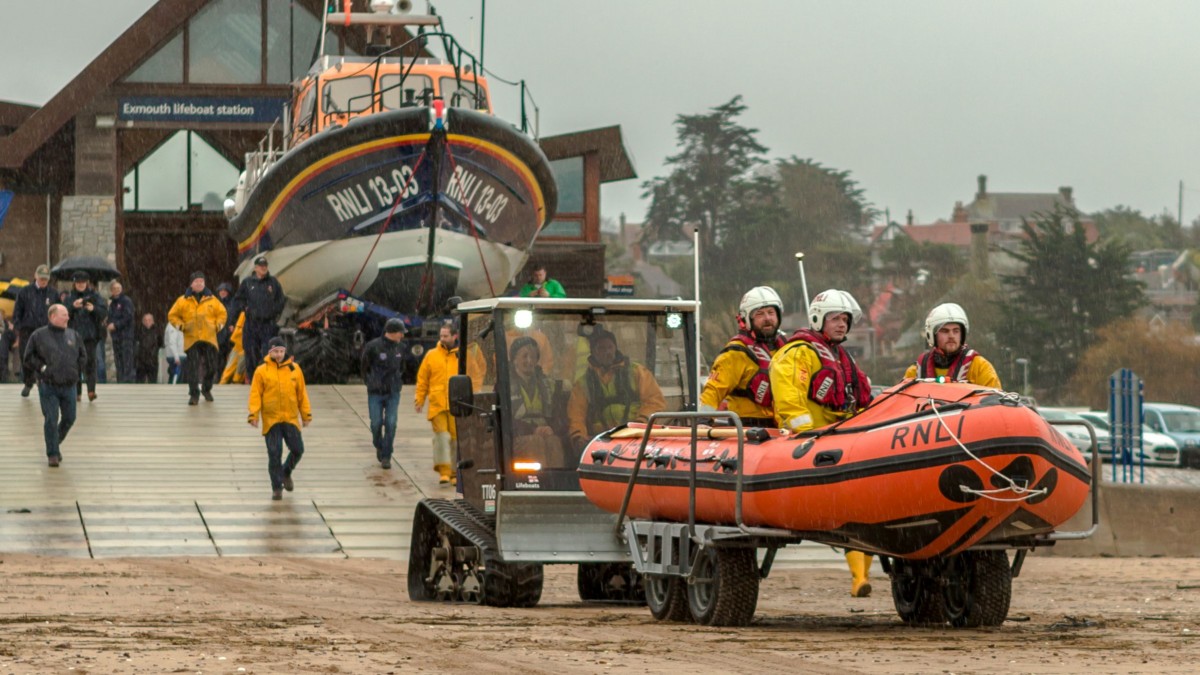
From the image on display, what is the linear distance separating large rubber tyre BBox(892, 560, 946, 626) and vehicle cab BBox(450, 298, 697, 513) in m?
1.98

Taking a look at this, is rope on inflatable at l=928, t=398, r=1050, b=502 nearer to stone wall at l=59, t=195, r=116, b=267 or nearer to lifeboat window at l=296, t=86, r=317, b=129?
lifeboat window at l=296, t=86, r=317, b=129

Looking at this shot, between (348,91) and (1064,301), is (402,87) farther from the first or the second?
(1064,301)

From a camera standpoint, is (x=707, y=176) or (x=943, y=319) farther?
(x=707, y=176)

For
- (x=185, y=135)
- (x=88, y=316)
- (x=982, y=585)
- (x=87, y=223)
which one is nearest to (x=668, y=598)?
(x=982, y=585)

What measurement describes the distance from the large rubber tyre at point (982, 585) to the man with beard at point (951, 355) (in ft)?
4.50

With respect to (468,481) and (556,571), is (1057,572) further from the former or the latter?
(468,481)

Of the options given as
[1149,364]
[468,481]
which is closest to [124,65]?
[468,481]

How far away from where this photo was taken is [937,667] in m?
8.59

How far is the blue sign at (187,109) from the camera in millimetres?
36688

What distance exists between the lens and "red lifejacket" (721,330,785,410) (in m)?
11.9

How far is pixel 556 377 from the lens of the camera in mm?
12570

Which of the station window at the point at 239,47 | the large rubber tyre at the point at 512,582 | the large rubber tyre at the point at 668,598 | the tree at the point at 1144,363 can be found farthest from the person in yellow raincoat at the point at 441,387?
the tree at the point at 1144,363

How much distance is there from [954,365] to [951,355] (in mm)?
68

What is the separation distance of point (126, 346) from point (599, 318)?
16.6 m
